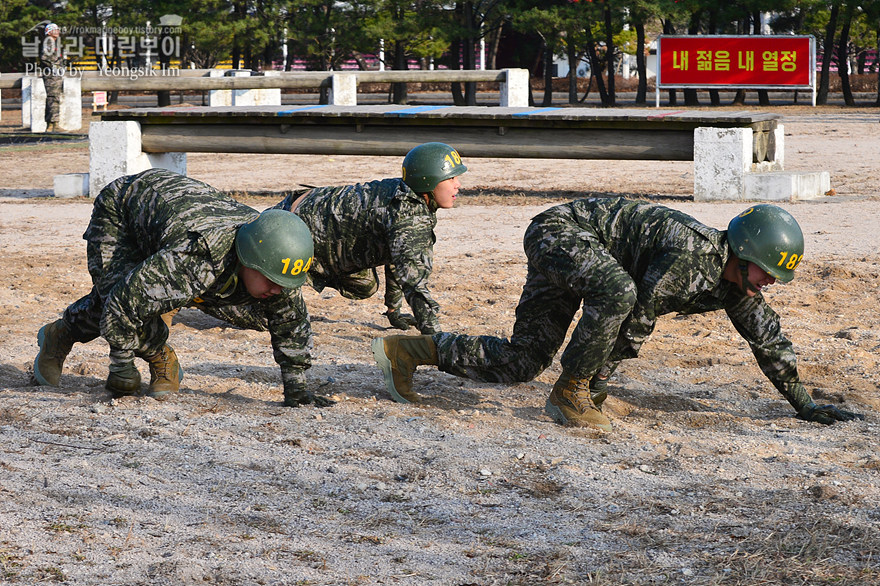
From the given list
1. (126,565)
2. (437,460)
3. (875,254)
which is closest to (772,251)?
(437,460)

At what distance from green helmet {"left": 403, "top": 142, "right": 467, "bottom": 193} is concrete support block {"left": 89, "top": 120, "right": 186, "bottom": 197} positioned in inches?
300

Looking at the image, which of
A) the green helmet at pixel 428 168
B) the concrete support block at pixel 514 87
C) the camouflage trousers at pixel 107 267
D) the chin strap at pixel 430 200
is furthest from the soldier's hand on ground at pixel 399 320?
the concrete support block at pixel 514 87

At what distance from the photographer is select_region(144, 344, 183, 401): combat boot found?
5.53 m

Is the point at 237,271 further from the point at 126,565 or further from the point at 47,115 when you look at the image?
the point at 47,115

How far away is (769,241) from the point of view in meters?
4.58

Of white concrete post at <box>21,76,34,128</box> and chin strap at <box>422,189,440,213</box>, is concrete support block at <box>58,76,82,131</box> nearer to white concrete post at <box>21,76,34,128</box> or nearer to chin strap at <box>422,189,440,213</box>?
white concrete post at <box>21,76,34,128</box>

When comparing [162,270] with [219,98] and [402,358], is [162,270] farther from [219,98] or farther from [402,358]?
[219,98]

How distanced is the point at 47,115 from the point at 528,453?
21603 millimetres

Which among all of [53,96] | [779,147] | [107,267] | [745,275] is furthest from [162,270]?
[53,96]

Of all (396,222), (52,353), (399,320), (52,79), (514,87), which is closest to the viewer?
(52,353)

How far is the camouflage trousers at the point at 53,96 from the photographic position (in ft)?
76.7

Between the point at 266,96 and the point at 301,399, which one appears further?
the point at 266,96

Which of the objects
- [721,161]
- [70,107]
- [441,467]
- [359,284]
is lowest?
[441,467]

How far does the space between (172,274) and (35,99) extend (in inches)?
841
